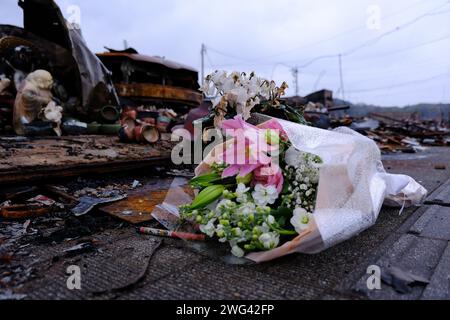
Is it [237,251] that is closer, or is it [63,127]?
[237,251]

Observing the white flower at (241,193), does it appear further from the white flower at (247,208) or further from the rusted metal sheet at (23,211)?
the rusted metal sheet at (23,211)

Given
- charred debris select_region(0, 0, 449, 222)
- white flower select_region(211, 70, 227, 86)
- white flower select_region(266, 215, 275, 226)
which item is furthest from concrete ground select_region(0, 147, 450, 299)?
white flower select_region(211, 70, 227, 86)

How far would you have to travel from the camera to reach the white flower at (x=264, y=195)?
156cm

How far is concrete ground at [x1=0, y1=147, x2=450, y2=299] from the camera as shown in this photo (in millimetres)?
1243

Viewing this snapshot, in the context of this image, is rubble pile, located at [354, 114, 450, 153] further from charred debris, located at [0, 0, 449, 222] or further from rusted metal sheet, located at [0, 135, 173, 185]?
rusted metal sheet, located at [0, 135, 173, 185]

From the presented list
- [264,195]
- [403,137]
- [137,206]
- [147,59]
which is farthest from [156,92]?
[264,195]

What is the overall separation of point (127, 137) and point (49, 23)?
12.9 feet

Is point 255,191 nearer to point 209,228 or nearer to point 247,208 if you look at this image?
point 247,208

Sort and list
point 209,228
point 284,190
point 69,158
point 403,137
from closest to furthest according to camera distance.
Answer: point 209,228 → point 284,190 → point 69,158 → point 403,137

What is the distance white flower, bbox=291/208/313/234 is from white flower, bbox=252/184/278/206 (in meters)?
0.13

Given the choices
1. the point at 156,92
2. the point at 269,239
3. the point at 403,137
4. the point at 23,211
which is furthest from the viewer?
the point at 156,92

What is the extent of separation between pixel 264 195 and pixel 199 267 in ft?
1.54

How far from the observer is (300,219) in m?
1.53
